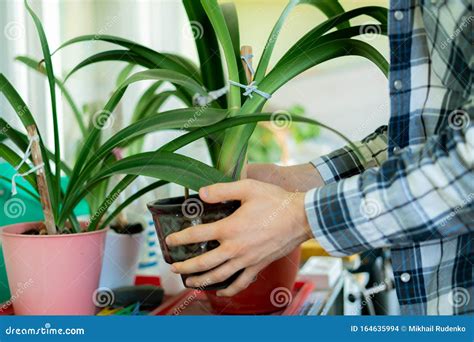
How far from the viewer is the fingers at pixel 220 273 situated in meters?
0.82

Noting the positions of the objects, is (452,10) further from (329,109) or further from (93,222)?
(329,109)

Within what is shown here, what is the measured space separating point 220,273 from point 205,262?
3cm

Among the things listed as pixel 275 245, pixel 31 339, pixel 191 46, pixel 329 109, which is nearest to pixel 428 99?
pixel 275 245

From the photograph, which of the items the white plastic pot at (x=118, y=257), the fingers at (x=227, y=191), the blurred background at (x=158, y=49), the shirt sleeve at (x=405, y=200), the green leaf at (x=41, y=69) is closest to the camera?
the shirt sleeve at (x=405, y=200)

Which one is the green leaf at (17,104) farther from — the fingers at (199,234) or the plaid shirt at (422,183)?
the plaid shirt at (422,183)

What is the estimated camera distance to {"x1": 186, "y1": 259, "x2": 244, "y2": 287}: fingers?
0.82m

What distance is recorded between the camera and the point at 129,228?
131cm

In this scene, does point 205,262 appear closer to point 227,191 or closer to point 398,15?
point 227,191

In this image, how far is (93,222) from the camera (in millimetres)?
1021

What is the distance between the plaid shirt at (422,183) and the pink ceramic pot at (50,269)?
1.32 feet

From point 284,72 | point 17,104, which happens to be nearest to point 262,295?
point 284,72

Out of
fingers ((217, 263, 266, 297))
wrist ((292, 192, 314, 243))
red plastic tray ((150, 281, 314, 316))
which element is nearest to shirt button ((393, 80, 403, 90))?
wrist ((292, 192, 314, 243))

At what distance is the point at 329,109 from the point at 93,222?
12.0 ft


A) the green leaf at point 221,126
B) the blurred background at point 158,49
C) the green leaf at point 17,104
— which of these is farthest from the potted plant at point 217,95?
the blurred background at point 158,49
